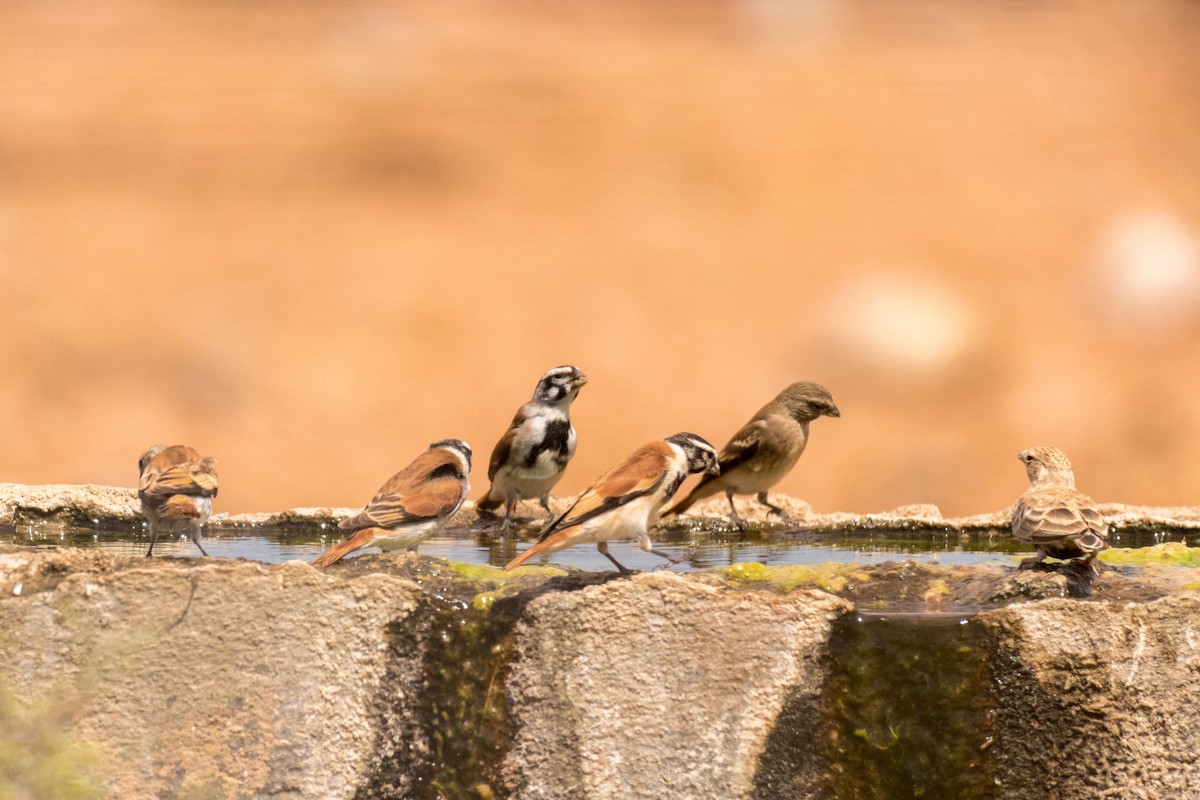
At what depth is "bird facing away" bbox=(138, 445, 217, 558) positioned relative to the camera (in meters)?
5.53

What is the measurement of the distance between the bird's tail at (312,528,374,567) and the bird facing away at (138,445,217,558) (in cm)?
73

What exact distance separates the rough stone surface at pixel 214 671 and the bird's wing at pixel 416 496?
878 millimetres

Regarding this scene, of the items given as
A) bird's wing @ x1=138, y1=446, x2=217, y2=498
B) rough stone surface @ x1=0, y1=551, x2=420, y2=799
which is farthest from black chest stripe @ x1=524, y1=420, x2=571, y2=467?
rough stone surface @ x1=0, y1=551, x2=420, y2=799

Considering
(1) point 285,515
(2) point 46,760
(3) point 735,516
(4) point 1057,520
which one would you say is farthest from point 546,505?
(2) point 46,760

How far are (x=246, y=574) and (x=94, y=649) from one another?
512 mm

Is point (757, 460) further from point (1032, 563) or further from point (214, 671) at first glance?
point (214, 671)

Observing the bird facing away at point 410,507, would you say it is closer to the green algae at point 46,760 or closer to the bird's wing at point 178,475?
the bird's wing at point 178,475

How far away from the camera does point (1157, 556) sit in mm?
5316

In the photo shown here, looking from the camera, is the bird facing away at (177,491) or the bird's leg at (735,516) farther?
the bird's leg at (735,516)

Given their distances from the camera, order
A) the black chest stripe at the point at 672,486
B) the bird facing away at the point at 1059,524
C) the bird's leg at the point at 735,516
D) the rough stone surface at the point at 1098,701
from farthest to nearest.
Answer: the bird's leg at the point at 735,516
the black chest stripe at the point at 672,486
the bird facing away at the point at 1059,524
the rough stone surface at the point at 1098,701

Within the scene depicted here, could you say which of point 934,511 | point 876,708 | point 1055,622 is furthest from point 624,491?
point 934,511

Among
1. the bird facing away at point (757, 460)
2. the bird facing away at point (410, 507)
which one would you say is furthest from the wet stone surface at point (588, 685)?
the bird facing away at point (757, 460)

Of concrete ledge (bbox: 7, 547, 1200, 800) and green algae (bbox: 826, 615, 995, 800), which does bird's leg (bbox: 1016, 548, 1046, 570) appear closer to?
concrete ledge (bbox: 7, 547, 1200, 800)

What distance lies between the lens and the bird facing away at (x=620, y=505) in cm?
487
